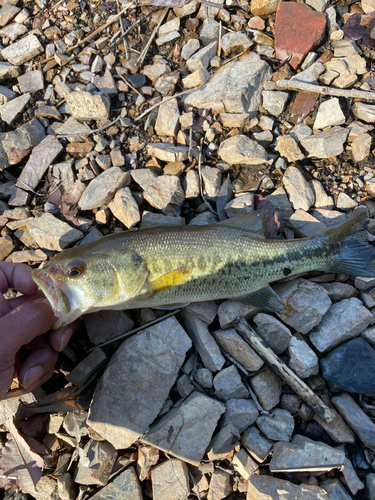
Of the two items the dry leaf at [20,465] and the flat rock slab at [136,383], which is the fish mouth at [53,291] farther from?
the dry leaf at [20,465]

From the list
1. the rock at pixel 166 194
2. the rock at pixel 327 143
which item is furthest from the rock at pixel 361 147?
the rock at pixel 166 194

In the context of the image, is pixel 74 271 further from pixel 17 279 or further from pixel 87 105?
pixel 87 105

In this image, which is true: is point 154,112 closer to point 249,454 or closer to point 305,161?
point 305,161

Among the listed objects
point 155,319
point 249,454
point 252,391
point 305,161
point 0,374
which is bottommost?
point 249,454

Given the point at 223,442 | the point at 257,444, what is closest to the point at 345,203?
the point at 257,444

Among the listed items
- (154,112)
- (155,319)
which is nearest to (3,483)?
(155,319)

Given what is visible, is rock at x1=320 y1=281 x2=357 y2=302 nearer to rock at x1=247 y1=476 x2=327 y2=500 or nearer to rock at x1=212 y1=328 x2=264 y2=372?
rock at x1=212 y1=328 x2=264 y2=372
